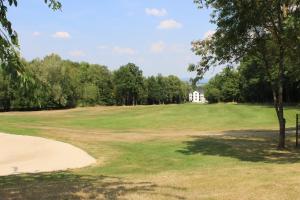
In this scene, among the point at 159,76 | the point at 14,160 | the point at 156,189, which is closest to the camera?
the point at 156,189

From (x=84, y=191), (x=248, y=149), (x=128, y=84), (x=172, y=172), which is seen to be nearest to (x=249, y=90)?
(x=128, y=84)

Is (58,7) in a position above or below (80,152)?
above

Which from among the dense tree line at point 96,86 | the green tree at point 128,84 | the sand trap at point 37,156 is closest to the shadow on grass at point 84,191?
the sand trap at point 37,156

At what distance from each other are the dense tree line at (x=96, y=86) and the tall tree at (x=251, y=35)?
48683 millimetres

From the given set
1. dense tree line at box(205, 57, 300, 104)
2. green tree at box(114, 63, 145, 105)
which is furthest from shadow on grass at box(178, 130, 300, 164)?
green tree at box(114, 63, 145, 105)

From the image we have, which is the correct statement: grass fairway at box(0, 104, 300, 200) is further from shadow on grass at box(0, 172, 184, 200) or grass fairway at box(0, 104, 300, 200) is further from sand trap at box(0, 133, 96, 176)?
sand trap at box(0, 133, 96, 176)

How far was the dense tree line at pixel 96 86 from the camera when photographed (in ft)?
308

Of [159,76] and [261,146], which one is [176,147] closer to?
[261,146]

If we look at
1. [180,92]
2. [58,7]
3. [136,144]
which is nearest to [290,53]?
[136,144]

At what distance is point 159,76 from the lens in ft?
517

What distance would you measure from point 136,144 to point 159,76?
131483 millimetres

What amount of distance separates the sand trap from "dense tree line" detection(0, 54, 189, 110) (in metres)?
43.4

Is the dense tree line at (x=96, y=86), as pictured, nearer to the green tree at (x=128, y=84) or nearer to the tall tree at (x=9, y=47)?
the green tree at (x=128, y=84)

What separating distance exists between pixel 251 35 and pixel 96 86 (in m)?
107
